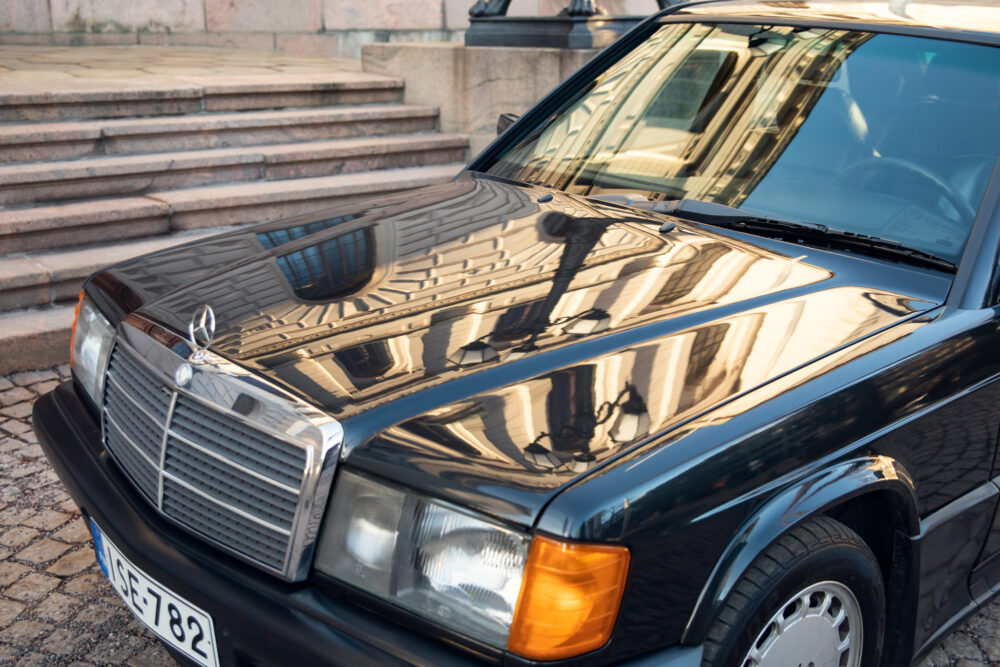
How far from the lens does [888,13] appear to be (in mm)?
2873

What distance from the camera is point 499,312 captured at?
2.12 m

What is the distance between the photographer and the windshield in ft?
8.16

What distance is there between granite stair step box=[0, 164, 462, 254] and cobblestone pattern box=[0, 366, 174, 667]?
5.77 feet

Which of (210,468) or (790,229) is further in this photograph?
(790,229)

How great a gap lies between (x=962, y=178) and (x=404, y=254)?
1.44 metres

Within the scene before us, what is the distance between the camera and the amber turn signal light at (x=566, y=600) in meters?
1.56

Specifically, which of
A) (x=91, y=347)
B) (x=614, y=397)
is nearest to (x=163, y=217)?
(x=91, y=347)

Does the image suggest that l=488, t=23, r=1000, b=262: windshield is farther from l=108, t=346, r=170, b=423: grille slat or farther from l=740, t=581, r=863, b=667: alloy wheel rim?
l=108, t=346, r=170, b=423: grille slat

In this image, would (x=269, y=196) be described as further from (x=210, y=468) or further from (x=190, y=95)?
(x=210, y=468)

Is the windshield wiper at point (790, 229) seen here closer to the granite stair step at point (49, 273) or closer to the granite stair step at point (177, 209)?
the granite stair step at point (49, 273)

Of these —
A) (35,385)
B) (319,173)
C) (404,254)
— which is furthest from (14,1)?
(404,254)

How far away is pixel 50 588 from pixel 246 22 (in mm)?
8860

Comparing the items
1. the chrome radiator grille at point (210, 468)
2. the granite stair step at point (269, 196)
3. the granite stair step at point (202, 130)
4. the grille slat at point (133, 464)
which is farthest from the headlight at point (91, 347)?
the granite stair step at point (202, 130)

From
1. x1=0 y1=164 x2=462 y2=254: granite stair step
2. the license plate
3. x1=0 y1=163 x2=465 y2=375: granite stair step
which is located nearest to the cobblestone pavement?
the license plate
